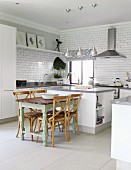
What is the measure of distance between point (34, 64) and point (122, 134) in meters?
4.83

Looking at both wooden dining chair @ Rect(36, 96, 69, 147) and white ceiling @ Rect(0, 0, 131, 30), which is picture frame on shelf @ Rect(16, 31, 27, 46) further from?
wooden dining chair @ Rect(36, 96, 69, 147)

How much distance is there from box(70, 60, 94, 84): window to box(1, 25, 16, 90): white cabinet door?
2.90 meters

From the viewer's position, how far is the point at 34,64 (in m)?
6.89

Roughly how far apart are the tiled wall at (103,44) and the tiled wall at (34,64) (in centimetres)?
92

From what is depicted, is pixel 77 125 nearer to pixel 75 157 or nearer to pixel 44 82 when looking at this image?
pixel 75 157

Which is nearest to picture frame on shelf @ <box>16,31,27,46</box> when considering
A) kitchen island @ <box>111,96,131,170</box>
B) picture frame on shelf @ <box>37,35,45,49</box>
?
picture frame on shelf @ <box>37,35,45,49</box>

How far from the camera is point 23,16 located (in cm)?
596

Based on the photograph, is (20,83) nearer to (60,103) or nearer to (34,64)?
(34,64)

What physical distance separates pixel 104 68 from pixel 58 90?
2546mm

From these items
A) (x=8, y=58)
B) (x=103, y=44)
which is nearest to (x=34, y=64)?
(x=8, y=58)

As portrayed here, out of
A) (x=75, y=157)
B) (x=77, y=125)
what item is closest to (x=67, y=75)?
(x=77, y=125)

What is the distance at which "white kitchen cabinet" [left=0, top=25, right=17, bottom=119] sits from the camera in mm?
5176

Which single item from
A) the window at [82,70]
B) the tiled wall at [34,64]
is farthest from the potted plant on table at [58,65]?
the window at [82,70]

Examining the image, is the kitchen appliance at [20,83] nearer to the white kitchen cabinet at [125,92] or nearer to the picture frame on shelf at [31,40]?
the picture frame on shelf at [31,40]
